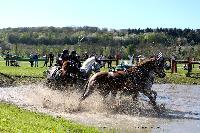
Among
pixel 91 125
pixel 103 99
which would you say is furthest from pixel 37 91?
pixel 91 125

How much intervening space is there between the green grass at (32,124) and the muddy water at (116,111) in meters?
1.20

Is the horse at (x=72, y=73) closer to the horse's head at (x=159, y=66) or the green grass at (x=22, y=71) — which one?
the horse's head at (x=159, y=66)

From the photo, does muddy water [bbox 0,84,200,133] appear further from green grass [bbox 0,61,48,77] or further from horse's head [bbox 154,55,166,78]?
green grass [bbox 0,61,48,77]

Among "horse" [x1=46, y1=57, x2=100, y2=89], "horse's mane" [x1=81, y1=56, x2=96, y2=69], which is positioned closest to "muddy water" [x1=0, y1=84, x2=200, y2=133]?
"horse" [x1=46, y1=57, x2=100, y2=89]

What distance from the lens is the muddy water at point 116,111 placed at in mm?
15664

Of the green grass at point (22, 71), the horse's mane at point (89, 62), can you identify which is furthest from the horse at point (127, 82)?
the green grass at point (22, 71)

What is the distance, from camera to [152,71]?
19.5 meters

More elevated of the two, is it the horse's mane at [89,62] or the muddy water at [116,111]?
the horse's mane at [89,62]

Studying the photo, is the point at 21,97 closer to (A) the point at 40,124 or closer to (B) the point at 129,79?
(B) the point at 129,79

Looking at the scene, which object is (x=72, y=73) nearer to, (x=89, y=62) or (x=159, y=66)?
(x=89, y=62)

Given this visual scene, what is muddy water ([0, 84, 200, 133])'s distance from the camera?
15.7m

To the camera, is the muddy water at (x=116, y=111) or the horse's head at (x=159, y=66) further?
the horse's head at (x=159, y=66)

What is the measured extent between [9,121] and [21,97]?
10.4m

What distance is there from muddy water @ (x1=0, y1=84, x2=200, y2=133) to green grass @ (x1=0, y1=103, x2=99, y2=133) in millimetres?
1198
